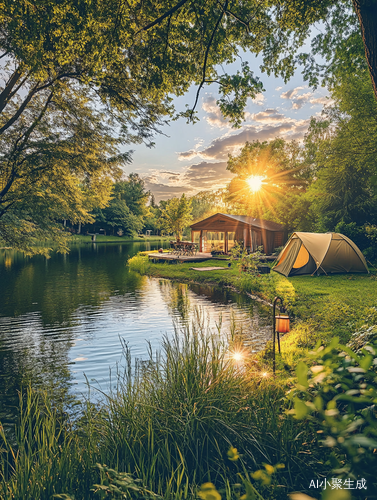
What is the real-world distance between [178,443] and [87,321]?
28.0ft

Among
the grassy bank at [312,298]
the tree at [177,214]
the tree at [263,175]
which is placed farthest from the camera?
the tree at [263,175]

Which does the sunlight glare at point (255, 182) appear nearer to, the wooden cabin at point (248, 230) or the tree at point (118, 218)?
the wooden cabin at point (248, 230)

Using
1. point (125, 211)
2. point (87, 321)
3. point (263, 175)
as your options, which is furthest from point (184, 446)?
point (125, 211)

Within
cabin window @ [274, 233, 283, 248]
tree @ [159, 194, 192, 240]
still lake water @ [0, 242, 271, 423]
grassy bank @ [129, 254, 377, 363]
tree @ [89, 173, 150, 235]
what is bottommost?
still lake water @ [0, 242, 271, 423]

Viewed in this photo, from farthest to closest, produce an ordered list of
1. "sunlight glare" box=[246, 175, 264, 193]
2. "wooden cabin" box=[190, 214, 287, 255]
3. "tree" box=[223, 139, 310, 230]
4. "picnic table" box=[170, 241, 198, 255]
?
"sunlight glare" box=[246, 175, 264, 193]
"tree" box=[223, 139, 310, 230]
"wooden cabin" box=[190, 214, 287, 255]
"picnic table" box=[170, 241, 198, 255]

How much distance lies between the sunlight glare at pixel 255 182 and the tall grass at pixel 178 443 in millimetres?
41029

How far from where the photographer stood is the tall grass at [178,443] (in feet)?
7.68

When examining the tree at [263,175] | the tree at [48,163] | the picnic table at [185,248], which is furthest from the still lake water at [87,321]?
the tree at [263,175]

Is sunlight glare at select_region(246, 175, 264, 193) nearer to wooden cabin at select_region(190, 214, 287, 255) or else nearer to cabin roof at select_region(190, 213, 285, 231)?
cabin roof at select_region(190, 213, 285, 231)

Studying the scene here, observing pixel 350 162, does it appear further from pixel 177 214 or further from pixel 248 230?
pixel 177 214

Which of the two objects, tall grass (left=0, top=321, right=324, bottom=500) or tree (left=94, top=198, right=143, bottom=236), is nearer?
tall grass (left=0, top=321, right=324, bottom=500)

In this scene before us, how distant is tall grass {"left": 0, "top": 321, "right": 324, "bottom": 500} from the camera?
7.68 feet

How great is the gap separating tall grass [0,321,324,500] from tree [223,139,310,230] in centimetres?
3700

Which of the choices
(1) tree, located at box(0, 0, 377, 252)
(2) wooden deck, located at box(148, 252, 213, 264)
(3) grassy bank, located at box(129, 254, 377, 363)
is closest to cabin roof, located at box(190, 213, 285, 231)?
(2) wooden deck, located at box(148, 252, 213, 264)
